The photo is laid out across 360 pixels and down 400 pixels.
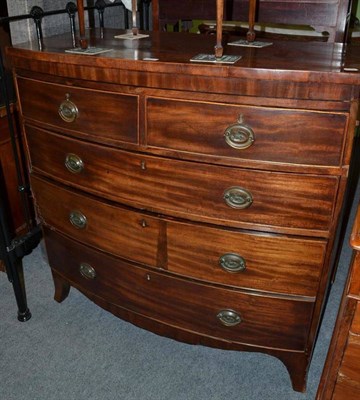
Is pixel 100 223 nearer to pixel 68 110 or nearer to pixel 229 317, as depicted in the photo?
pixel 68 110

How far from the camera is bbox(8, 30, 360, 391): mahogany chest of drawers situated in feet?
3.80

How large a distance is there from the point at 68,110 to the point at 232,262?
707 mm

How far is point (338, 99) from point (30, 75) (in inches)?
38.1

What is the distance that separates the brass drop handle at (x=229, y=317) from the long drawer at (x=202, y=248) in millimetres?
118

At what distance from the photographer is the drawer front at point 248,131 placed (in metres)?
1.13

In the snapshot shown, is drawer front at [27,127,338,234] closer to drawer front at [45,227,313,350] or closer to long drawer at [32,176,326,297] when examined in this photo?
long drawer at [32,176,326,297]

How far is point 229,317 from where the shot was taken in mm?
1521

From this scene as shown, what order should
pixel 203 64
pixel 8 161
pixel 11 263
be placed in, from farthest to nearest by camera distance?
pixel 8 161 < pixel 11 263 < pixel 203 64

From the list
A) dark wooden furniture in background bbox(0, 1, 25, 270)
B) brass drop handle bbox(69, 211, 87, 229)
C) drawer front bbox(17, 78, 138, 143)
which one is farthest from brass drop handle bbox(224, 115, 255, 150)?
dark wooden furniture in background bbox(0, 1, 25, 270)

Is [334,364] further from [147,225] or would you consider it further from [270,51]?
[270,51]

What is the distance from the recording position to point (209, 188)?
4.32 ft

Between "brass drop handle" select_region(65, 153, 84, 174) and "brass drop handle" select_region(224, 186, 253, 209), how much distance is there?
516mm

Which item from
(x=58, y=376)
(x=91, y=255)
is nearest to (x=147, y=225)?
(x=91, y=255)

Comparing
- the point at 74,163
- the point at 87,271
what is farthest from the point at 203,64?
the point at 87,271
